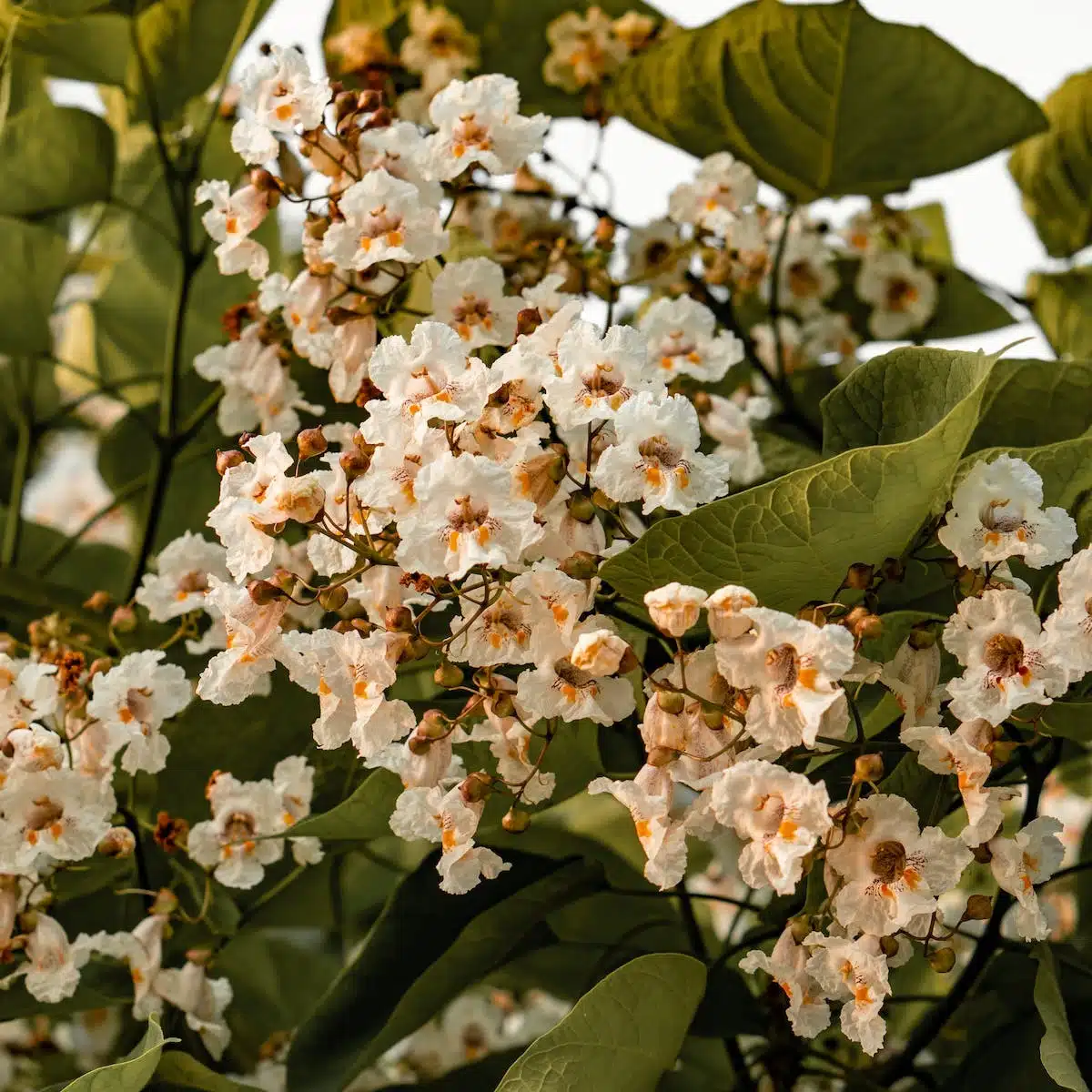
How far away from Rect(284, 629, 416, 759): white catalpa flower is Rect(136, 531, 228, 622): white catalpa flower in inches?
5.7

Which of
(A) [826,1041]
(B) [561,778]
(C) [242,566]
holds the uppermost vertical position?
(C) [242,566]

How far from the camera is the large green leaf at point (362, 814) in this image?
1.41 feet

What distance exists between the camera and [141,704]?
477 millimetres

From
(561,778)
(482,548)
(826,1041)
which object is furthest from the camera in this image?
(826,1041)

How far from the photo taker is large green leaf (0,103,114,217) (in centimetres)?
65

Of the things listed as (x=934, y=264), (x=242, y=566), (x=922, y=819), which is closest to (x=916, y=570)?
(x=922, y=819)

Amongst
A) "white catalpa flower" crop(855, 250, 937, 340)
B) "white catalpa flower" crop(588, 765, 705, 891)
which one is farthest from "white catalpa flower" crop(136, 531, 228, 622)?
"white catalpa flower" crop(855, 250, 937, 340)

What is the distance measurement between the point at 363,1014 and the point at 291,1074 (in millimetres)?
32

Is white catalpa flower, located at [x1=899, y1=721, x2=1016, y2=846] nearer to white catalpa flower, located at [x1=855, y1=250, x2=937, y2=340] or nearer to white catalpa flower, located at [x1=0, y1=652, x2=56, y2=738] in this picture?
white catalpa flower, located at [x1=0, y1=652, x2=56, y2=738]

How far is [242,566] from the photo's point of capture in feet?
1.25

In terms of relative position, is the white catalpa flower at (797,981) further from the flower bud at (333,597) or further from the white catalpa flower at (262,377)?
the white catalpa flower at (262,377)

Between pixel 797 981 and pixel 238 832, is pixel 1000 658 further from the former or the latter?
pixel 238 832

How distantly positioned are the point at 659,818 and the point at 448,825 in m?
0.06

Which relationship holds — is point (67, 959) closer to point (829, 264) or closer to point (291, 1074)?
point (291, 1074)
